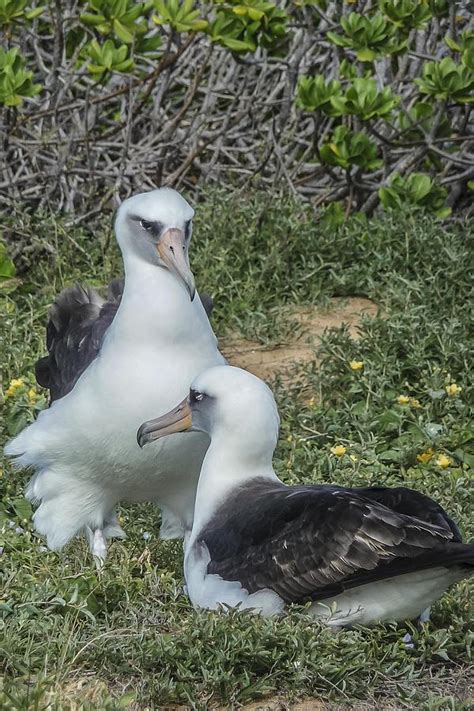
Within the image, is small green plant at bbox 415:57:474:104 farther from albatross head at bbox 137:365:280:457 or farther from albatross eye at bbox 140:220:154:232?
albatross head at bbox 137:365:280:457

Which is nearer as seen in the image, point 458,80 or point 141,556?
point 141,556

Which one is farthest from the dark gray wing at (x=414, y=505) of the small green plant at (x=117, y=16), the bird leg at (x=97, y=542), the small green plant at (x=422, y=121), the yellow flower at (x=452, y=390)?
the small green plant at (x=422, y=121)

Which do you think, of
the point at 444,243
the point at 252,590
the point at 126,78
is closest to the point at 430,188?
the point at 444,243

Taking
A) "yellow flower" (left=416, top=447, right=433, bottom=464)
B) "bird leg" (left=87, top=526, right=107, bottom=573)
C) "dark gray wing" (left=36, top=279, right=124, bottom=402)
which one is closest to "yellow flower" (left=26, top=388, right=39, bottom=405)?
"dark gray wing" (left=36, top=279, right=124, bottom=402)

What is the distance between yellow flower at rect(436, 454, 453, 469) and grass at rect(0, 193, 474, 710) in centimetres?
2

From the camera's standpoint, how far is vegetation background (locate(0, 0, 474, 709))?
3.78 metres

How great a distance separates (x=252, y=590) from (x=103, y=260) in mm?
3810

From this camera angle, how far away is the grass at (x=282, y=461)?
3.73 meters

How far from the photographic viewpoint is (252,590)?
13.3ft

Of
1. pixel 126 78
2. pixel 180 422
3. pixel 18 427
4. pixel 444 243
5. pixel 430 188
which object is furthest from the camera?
pixel 126 78

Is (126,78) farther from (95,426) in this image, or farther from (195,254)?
(95,426)

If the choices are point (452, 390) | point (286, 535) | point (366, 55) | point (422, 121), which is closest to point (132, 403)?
point (286, 535)

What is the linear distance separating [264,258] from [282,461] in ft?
6.53

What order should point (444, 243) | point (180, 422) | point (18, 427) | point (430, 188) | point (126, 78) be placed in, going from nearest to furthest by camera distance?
point (180, 422) < point (18, 427) < point (444, 243) < point (430, 188) < point (126, 78)
